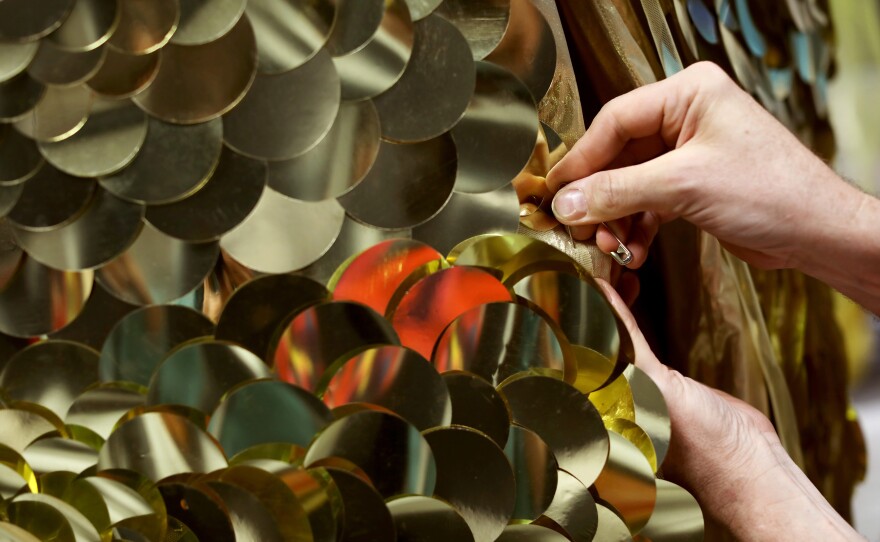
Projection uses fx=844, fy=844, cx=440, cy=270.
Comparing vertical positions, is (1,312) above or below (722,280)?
above

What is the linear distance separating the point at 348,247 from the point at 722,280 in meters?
0.34

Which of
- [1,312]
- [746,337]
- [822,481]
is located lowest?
[822,481]

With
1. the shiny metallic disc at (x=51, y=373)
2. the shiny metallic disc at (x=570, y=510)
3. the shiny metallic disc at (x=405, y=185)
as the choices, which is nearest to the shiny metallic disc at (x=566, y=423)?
the shiny metallic disc at (x=570, y=510)

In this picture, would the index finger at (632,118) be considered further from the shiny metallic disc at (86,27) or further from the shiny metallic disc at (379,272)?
the shiny metallic disc at (86,27)

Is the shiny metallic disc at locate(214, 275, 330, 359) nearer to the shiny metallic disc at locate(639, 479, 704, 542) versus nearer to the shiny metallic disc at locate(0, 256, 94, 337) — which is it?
the shiny metallic disc at locate(0, 256, 94, 337)

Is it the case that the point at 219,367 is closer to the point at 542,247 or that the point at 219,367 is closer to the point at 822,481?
the point at 542,247

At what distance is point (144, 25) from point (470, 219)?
19 centimetres

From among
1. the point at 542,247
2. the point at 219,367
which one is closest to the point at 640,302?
the point at 542,247

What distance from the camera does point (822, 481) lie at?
A: 2.98 ft

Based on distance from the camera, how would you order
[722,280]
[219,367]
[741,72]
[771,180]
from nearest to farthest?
[219,367]
[771,180]
[722,280]
[741,72]

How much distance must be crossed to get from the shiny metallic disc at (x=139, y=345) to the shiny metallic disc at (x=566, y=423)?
17 centimetres

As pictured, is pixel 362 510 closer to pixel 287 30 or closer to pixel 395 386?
pixel 395 386

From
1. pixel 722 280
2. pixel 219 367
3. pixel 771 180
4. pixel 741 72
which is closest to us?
pixel 219 367

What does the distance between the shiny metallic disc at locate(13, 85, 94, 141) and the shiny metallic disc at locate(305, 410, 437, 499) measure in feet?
0.59
